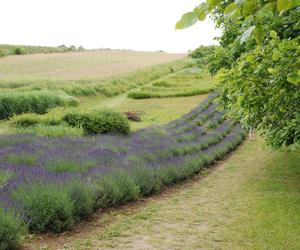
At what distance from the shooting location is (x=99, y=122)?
59.5ft

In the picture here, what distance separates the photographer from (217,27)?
14.4m

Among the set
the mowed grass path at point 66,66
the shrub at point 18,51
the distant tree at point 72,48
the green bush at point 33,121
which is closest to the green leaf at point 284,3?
the green bush at point 33,121

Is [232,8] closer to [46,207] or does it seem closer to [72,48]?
[46,207]

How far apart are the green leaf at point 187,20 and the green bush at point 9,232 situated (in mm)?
4473

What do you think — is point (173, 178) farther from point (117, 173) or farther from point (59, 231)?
point (59, 231)

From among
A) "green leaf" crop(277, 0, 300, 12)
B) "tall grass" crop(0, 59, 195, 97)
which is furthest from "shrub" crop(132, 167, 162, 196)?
"tall grass" crop(0, 59, 195, 97)

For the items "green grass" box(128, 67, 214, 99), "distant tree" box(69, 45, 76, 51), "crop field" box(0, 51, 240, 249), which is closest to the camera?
"crop field" box(0, 51, 240, 249)

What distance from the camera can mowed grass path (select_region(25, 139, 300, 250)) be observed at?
6555mm

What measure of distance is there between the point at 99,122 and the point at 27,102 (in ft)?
27.6

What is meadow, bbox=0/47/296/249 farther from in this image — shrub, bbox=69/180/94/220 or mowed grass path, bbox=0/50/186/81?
mowed grass path, bbox=0/50/186/81

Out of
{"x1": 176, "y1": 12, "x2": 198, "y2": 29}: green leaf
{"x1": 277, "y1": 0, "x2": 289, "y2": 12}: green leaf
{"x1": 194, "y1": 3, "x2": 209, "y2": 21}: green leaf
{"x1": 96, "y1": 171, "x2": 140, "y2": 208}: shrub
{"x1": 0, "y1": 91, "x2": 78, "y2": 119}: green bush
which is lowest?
{"x1": 0, "y1": 91, "x2": 78, "y2": 119}: green bush

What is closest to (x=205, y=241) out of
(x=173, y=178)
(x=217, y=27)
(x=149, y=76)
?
(x=173, y=178)

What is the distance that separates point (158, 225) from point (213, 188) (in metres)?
4.36

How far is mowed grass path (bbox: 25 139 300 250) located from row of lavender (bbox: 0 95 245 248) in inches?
12.7
